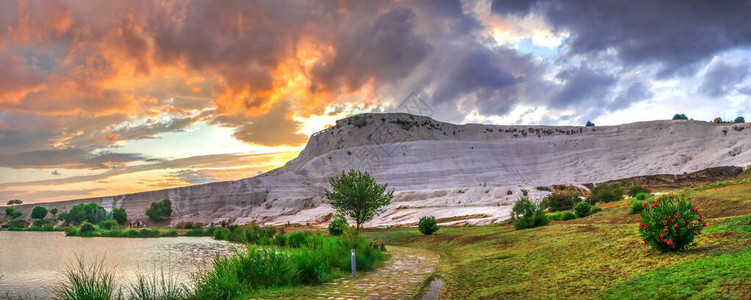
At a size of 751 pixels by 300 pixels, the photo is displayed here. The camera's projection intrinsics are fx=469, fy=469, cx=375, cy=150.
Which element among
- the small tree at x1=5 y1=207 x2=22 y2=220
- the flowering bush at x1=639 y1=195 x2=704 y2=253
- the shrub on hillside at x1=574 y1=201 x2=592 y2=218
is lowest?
the shrub on hillside at x1=574 y1=201 x2=592 y2=218

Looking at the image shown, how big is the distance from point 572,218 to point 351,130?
11208 cm

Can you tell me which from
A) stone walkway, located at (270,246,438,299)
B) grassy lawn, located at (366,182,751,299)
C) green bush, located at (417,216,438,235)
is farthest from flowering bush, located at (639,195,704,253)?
green bush, located at (417,216,438,235)

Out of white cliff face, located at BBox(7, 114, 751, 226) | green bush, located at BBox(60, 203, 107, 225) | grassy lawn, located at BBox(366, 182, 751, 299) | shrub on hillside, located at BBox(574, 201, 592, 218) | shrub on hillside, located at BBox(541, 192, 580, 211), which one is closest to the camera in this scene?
grassy lawn, located at BBox(366, 182, 751, 299)

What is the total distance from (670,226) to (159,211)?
95.1 meters

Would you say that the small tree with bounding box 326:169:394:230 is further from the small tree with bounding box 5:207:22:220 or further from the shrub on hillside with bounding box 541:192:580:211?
the small tree with bounding box 5:207:22:220

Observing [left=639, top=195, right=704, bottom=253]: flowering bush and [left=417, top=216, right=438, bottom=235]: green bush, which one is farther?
[left=417, top=216, right=438, bottom=235]: green bush

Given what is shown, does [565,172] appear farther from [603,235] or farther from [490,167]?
[603,235]

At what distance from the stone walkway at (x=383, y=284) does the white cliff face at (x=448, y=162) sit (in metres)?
49.9

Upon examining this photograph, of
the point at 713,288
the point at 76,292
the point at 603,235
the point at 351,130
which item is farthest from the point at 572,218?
the point at 351,130

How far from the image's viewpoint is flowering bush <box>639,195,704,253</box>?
10555 millimetres

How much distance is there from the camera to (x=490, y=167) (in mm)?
115688

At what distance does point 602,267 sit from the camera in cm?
1080

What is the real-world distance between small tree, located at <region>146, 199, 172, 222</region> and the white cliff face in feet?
6.44

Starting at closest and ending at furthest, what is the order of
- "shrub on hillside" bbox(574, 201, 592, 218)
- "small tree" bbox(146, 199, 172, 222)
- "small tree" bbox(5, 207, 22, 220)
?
"shrub on hillside" bbox(574, 201, 592, 218) → "small tree" bbox(146, 199, 172, 222) → "small tree" bbox(5, 207, 22, 220)
